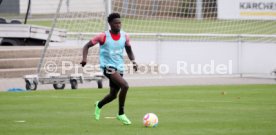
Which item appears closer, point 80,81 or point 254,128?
point 254,128

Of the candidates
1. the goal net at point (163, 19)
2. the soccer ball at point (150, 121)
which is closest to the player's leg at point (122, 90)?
the soccer ball at point (150, 121)

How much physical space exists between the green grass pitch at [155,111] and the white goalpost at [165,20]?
19.2 ft

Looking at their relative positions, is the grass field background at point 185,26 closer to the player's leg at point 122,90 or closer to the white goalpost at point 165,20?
the white goalpost at point 165,20

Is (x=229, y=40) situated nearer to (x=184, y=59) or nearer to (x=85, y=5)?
(x=184, y=59)

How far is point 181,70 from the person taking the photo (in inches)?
1243

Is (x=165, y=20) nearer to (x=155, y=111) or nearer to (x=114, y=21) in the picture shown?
(x=155, y=111)

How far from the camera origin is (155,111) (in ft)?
54.9

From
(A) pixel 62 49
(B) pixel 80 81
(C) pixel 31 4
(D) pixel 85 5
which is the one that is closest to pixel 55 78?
(B) pixel 80 81

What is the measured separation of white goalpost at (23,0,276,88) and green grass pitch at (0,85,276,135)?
19.2 feet

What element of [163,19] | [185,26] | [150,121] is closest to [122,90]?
[150,121]

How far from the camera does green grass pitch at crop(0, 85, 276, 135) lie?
43.2ft

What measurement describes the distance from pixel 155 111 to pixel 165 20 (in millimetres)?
15098

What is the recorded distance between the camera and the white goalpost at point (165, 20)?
29391mm

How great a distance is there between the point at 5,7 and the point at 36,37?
3175 mm
